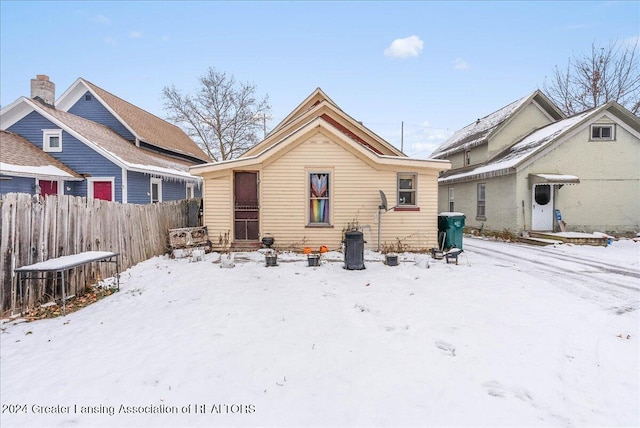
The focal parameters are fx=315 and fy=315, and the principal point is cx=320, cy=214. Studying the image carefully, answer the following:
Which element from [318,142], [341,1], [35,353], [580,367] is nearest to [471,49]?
[341,1]

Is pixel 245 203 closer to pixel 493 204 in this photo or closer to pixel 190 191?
pixel 190 191

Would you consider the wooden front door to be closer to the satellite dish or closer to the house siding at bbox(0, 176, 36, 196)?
the satellite dish

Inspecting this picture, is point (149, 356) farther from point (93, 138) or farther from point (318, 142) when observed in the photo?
point (93, 138)

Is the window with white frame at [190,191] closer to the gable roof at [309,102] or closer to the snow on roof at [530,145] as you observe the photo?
the gable roof at [309,102]

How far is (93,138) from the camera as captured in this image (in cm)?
1538

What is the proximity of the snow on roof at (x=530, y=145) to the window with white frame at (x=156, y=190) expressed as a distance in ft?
58.2

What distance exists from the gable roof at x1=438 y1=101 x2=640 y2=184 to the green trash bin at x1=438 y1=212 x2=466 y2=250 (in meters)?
5.95

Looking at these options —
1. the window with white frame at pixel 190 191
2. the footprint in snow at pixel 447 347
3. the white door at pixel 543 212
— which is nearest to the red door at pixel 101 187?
the window with white frame at pixel 190 191

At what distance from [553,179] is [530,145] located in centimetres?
314

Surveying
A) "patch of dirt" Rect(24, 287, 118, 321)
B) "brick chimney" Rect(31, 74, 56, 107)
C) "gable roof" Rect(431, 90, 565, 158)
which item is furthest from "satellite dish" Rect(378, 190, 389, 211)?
"brick chimney" Rect(31, 74, 56, 107)

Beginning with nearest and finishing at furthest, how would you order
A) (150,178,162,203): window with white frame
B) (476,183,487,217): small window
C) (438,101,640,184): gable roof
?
1. (438,101,640,184): gable roof
2. (150,178,162,203): window with white frame
3. (476,183,487,217): small window

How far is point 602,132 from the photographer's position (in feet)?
48.8

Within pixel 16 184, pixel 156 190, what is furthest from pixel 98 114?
pixel 16 184

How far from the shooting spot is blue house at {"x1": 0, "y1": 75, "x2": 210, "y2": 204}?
572 inches
